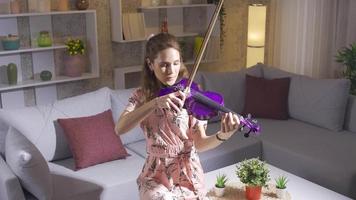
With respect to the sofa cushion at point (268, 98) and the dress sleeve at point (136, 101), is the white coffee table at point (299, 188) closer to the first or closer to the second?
the dress sleeve at point (136, 101)

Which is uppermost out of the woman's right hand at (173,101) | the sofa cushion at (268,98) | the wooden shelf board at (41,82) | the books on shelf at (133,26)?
the books on shelf at (133,26)

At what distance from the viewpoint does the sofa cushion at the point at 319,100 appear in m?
3.26

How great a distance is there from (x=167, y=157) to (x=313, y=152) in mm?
1465

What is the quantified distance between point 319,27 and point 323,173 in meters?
1.92

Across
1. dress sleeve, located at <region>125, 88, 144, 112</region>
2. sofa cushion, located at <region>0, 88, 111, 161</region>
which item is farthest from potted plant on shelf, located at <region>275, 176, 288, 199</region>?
sofa cushion, located at <region>0, 88, 111, 161</region>

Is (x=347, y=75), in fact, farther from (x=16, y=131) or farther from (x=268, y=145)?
(x=16, y=131)

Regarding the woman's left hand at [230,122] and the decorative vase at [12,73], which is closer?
the woman's left hand at [230,122]

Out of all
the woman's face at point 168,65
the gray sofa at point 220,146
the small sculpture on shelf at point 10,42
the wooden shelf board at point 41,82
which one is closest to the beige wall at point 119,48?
the wooden shelf board at point 41,82

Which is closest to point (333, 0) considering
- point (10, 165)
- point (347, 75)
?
point (347, 75)

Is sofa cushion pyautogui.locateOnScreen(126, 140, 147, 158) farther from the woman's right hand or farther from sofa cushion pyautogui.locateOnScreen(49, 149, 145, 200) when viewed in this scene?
the woman's right hand

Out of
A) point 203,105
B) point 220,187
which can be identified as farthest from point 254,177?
point 203,105

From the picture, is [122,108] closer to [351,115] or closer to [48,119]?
[48,119]

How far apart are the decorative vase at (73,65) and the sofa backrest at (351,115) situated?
85.5 inches

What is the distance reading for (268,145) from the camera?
3.11 metres
